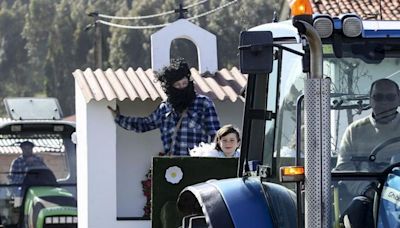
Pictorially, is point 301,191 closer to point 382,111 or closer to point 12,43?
point 382,111

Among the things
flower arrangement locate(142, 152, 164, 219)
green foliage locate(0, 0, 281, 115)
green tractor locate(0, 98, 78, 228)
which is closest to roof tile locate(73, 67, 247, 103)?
flower arrangement locate(142, 152, 164, 219)

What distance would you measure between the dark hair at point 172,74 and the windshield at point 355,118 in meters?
3.23

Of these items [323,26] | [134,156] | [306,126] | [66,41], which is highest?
[66,41]

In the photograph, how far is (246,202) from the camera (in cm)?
589

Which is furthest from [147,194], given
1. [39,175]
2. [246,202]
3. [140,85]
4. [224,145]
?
[246,202]

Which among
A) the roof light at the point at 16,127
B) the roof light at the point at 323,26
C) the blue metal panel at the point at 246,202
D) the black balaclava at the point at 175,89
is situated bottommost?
the blue metal panel at the point at 246,202

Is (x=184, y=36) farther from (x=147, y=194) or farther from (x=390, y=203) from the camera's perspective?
(x=390, y=203)

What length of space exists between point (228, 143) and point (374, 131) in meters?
2.76

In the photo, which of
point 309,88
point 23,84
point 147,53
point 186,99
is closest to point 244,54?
point 309,88

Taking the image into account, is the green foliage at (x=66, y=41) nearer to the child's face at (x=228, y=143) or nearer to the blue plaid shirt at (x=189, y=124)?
the blue plaid shirt at (x=189, y=124)

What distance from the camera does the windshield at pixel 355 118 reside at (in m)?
5.68

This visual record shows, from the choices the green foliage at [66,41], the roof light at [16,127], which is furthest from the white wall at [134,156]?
the green foliage at [66,41]

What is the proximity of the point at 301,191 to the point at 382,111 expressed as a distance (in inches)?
26.6

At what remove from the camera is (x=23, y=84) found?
190 feet
